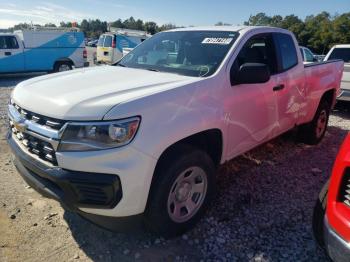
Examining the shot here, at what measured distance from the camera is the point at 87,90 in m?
2.76

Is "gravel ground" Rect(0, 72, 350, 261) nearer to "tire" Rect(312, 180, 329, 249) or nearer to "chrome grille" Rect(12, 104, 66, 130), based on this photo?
"tire" Rect(312, 180, 329, 249)

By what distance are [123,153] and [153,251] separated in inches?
41.4

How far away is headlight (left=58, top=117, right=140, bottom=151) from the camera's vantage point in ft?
7.66

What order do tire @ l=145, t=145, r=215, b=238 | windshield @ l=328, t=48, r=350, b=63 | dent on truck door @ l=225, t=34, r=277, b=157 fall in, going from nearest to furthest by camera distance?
tire @ l=145, t=145, r=215, b=238
dent on truck door @ l=225, t=34, r=277, b=157
windshield @ l=328, t=48, r=350, b=63

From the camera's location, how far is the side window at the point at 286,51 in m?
4.32

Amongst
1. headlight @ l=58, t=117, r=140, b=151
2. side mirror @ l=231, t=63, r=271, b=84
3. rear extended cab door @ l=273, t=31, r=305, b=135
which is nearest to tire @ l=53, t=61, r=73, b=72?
rear extended cab door @ l=273, t=31, r=305, b=135

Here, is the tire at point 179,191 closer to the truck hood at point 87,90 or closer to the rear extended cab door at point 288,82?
the truck hood at point 87,90

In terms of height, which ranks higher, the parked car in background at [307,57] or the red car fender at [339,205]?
the red car fender at [339,205]

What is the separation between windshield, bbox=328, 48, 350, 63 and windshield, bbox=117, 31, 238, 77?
652cm

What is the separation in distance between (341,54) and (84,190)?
Answer: 8.73 m

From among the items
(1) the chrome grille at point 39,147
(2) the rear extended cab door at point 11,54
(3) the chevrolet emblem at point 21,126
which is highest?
(3) the chevrolet emblem at point 21,126

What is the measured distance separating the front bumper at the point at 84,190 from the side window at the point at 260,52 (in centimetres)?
200

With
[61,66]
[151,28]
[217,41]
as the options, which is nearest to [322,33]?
[151,28]

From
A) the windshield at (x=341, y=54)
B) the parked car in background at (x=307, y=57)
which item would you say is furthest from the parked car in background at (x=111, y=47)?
the windshield at (x=341, y=54)
